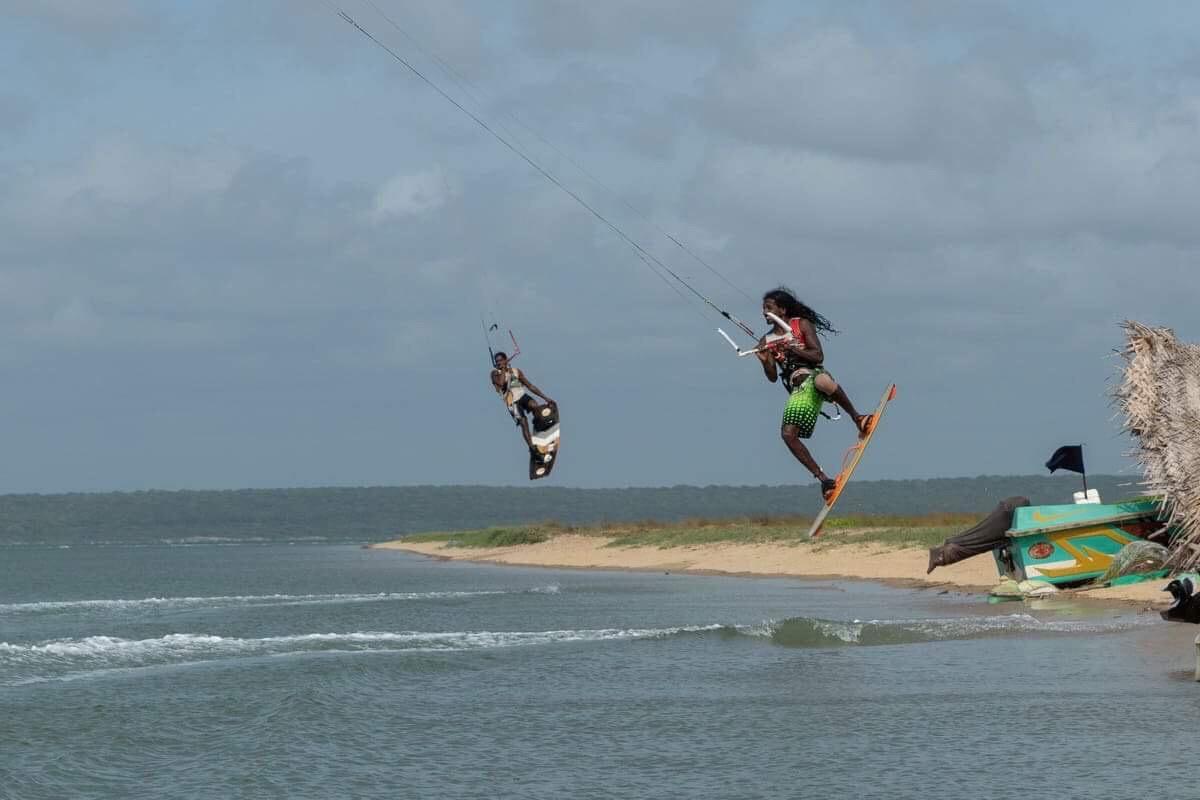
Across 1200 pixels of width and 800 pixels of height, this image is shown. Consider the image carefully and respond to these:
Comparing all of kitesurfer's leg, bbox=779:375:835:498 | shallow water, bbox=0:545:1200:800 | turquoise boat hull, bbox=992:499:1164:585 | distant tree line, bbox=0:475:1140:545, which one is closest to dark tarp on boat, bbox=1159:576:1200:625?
shallow water, bbox=0:545:1200:800

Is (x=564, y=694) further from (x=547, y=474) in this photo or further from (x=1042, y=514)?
(x=1042, y=514)

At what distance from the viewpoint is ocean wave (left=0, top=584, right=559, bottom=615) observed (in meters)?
34.5

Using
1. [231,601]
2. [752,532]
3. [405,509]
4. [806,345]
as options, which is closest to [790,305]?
[806,345]

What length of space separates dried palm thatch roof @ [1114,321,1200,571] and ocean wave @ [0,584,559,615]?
1553 cm

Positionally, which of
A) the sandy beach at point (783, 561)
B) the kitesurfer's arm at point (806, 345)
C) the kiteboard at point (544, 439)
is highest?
the kitesurfer's arm at point (806, 345)

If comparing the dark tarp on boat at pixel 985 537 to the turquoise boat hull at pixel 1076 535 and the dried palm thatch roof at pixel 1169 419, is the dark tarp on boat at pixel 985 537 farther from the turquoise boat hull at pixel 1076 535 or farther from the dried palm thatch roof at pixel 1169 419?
the dried palm thatch roof at pixel 1169 419

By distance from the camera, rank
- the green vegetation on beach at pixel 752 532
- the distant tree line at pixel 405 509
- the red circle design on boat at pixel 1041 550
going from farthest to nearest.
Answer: the distant tree line at pixel 405 509
the green vegetation on beach at pixel 752 532
the red circle design on boat at pixel 1041 550

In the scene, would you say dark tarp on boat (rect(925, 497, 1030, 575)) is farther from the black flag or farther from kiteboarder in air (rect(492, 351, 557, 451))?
kiteboarder in air (rect(492, 351, 557, 451))

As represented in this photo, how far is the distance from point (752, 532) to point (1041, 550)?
26.1 meters

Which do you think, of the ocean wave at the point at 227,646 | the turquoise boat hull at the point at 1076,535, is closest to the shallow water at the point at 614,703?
the ocean wave at the point at 227,646

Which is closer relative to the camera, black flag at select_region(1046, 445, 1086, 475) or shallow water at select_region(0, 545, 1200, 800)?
shallow water at select_region(0, 545, 1200, 800)

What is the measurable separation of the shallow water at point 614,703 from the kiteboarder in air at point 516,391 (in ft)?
10.5

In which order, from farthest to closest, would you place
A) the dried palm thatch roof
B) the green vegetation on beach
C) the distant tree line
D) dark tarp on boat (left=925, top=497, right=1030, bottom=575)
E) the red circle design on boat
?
the distant tree line, the green vegetation on beach, dark tarp on boat (left=925, top=497, right=1030, bottom=575), the red circle design on boat, the dried palm thatch roof

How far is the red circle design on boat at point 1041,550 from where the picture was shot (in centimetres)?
2616
